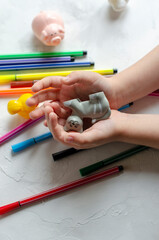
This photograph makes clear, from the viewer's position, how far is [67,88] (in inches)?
18.9

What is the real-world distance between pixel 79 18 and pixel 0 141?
37cm

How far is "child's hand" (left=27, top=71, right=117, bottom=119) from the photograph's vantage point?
18.0 inches

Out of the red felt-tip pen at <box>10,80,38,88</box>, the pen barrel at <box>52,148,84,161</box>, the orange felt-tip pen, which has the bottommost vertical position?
the pen barrel at <box>52,148,84,161</box>

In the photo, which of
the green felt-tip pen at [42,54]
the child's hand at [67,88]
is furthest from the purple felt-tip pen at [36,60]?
the child's hand at [67,88]

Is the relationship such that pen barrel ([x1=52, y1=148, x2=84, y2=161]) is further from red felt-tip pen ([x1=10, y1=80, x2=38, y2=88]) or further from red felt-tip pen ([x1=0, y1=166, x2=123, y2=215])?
red felt-tip pen ([x1=10, y1=80, x2=38, y2=88])

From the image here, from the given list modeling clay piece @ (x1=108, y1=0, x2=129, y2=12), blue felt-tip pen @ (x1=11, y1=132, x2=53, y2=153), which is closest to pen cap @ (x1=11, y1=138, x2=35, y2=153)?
blue felt-tip pen @ (x1=11, y1=132, x2=53, y2=153)

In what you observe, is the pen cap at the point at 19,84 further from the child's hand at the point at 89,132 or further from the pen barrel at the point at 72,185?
the pen barrel at the point at 72,185

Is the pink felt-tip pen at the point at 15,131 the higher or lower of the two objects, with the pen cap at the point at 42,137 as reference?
higher

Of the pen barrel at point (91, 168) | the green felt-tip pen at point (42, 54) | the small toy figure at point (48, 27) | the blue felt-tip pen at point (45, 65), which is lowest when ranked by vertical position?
the pen barrel at point (91, 168)

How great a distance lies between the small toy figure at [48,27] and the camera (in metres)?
0.53

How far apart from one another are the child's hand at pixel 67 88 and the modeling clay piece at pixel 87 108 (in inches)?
2.2

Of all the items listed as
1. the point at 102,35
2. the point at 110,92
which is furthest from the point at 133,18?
the point at 110,92

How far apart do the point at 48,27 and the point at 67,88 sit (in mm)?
159

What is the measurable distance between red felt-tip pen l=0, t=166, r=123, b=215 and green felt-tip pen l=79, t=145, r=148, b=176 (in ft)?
0.04
